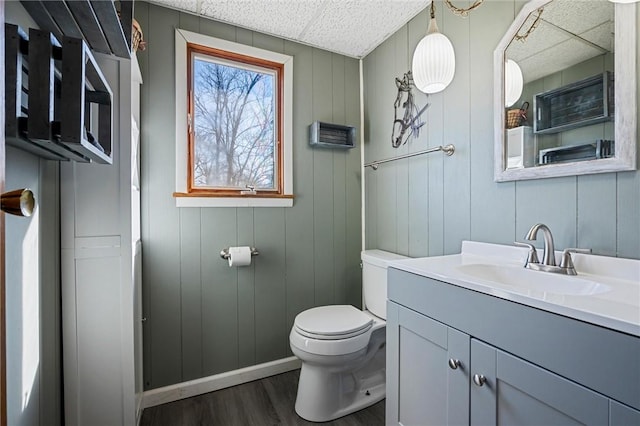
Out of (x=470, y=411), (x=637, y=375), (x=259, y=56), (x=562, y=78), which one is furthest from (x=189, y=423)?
(x=562, y=78)

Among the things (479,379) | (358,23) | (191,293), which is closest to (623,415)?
(479,379)

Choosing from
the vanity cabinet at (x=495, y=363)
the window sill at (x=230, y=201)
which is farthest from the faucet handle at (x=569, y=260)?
the window sill at (x=230, y=201)

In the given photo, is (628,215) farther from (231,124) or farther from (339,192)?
(231,124)

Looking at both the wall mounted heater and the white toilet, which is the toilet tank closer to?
the white toilet

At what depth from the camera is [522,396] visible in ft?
2.73

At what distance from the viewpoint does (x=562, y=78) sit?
1167 mm

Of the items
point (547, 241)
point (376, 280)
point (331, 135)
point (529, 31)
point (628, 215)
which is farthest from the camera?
point (331, 135)

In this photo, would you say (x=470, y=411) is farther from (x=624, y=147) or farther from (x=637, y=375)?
(x=624, y=147)

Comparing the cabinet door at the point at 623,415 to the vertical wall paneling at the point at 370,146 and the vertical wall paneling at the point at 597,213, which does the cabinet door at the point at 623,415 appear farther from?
the vertical wall paneling at the point at 370,146

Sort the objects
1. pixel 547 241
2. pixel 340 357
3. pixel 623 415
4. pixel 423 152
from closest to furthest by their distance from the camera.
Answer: pixel 623 415 < pixel 547 241 < pixel 340 357 < pixel 423 152

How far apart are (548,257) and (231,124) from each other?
1772 mm

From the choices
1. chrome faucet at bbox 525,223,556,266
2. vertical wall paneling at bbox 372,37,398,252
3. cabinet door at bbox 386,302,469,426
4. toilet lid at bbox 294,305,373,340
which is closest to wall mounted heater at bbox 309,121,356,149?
vertical wall paneling at bbox 372,37,398,252

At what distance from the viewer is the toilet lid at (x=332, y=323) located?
4.95 feet

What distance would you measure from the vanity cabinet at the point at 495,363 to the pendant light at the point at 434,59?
35.5 inches
